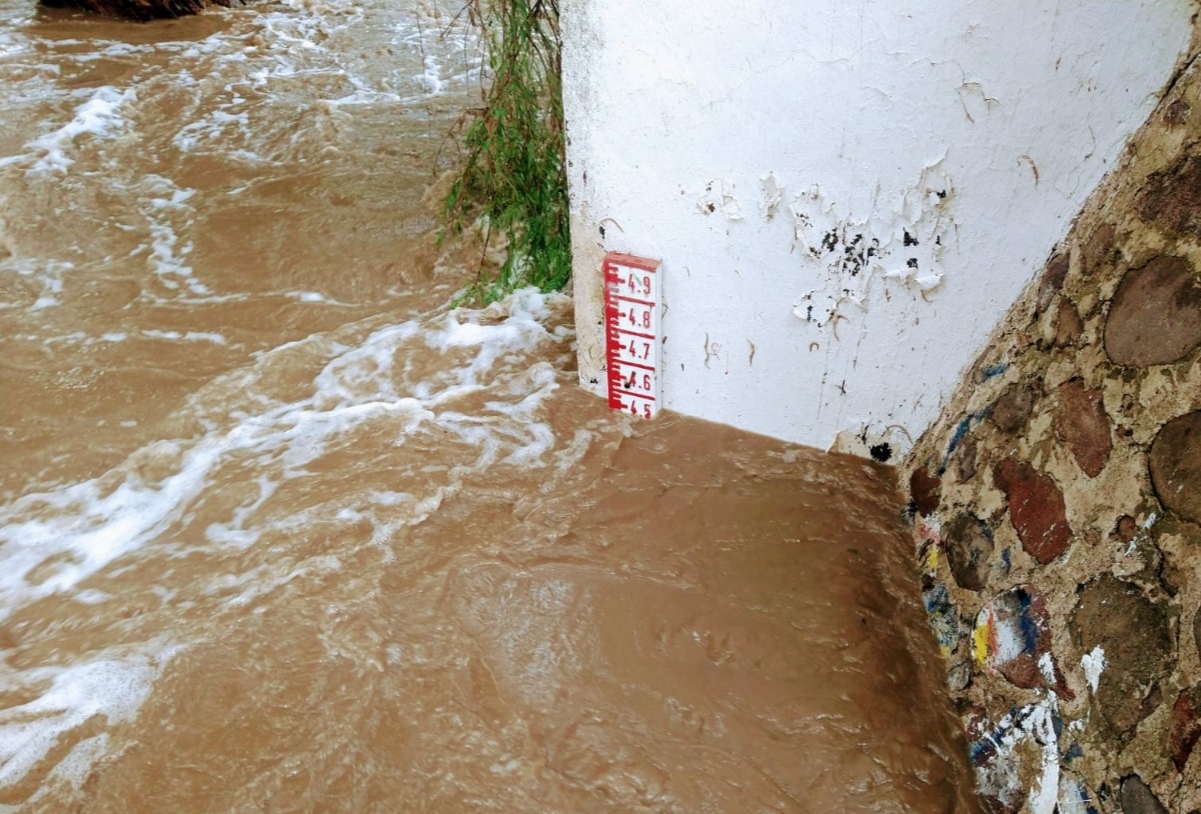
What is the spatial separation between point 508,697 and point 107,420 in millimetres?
2081

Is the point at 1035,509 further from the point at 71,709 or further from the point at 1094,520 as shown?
the point at 71,709

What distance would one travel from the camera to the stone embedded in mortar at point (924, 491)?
7.70ft

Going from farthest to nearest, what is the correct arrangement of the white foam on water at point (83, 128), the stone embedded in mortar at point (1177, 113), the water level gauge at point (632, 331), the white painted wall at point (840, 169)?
the white foam on water at point (83, 128) < the water level gauge at point (632, 331) < the white painted wall at point (840, 169) < the stone embedded in mortar at point (1177, 113)

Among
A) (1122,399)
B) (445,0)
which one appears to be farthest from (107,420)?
(445,0)

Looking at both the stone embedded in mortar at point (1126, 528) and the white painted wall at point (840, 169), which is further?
the white painted wall at point (840, 169)

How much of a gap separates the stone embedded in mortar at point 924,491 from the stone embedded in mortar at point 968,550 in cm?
13

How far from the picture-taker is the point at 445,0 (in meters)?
7.62

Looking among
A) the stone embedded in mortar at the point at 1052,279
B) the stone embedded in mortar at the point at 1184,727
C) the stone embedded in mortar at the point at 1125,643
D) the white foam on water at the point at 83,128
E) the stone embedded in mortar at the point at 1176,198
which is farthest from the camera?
the white foam on water at the point at 83,128

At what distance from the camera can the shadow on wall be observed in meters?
1.41

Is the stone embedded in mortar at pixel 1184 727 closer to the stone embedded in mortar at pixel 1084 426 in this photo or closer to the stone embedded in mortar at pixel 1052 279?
the stone embedded in mortar at pixel 1084 426

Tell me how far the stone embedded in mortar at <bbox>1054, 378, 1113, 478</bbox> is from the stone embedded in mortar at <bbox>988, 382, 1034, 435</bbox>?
0.13m

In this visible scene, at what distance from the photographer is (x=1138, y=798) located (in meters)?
1.36

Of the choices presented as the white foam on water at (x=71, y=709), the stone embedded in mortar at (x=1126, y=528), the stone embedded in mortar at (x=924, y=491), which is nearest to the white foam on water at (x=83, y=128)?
the white foam on water at (x=71, y=709)

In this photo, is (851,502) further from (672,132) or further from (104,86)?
(104,86)
